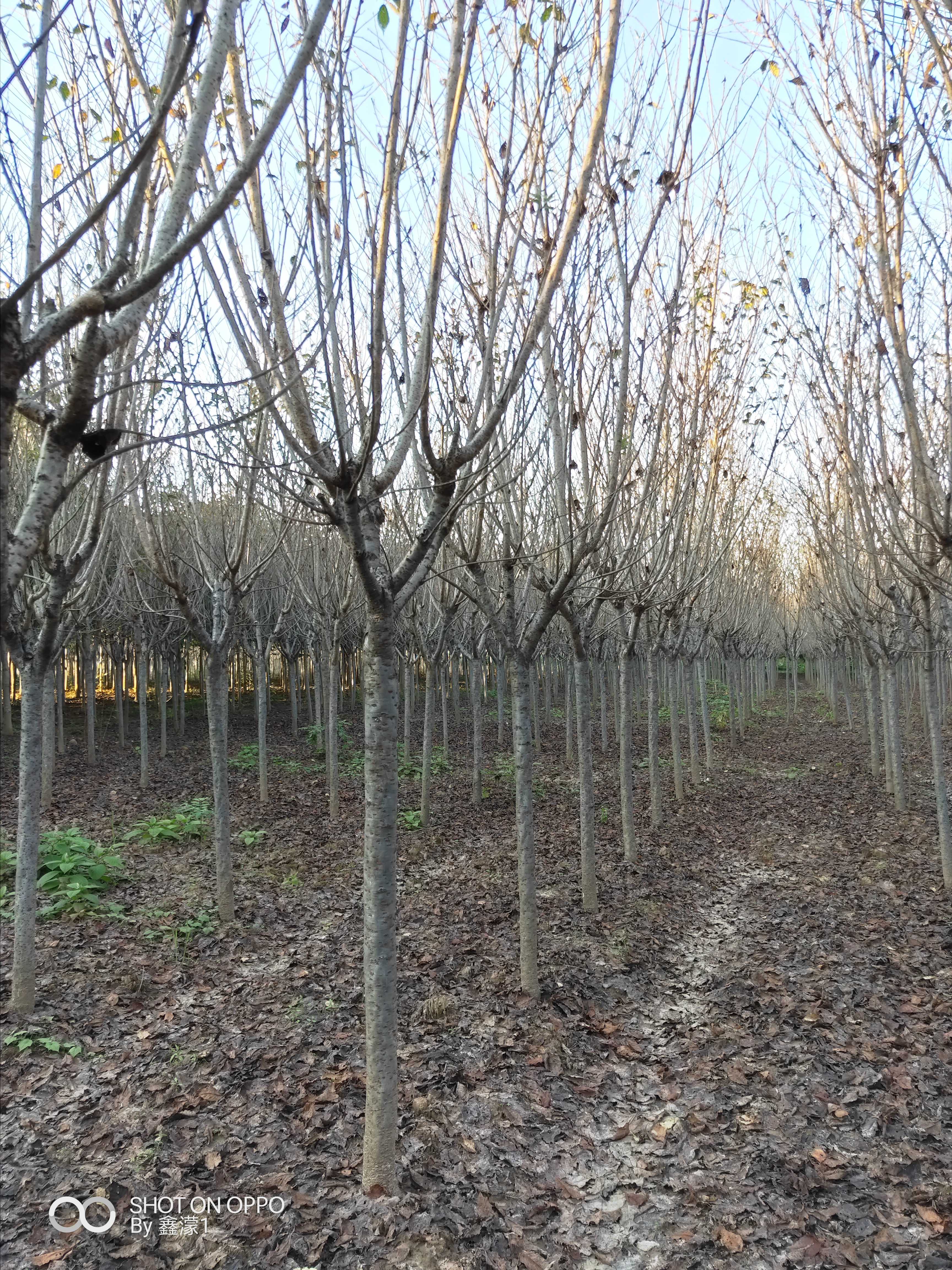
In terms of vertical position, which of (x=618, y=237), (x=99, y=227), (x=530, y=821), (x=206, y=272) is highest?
(x=618, y=237)

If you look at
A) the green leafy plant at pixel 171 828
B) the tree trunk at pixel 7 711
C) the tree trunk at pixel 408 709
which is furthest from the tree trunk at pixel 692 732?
the tree trunk at pixel 7 711

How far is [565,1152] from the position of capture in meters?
3.46

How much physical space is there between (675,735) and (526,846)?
22.3 feet

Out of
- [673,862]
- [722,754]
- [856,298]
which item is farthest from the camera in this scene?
[722,754]

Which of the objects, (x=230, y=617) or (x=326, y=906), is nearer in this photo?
(x=230, y=617)

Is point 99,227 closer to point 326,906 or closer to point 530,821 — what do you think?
point 530,821

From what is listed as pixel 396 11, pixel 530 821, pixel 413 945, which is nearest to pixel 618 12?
pixel 396 11

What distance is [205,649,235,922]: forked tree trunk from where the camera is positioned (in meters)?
6.23

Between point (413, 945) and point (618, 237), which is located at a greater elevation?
point (618, 237)

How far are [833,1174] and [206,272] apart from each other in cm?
463

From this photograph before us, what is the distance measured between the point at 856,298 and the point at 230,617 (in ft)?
18.4

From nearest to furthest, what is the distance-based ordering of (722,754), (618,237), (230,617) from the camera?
1. (618,237)
2. (230,617)
3. (722,754)

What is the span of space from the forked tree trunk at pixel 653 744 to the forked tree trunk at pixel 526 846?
4589 mm

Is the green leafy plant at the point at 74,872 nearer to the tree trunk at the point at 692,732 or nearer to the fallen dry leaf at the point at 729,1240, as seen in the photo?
the fallen dry leaf at the point at 729,1240
